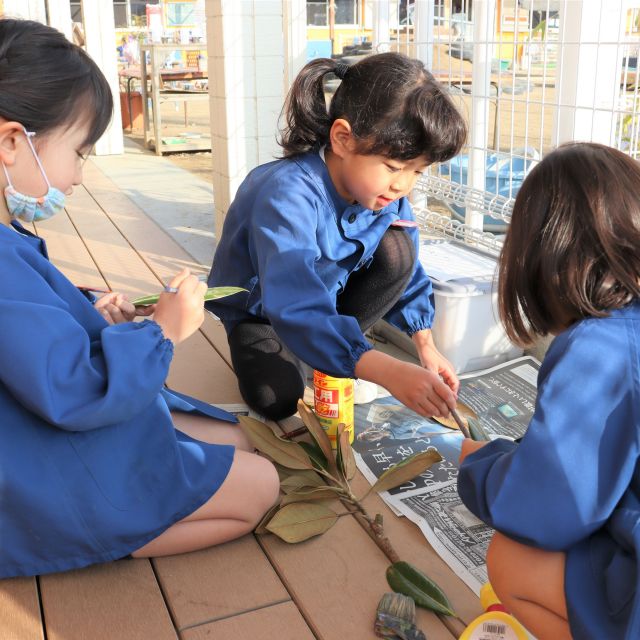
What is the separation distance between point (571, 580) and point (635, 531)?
0.13 metres

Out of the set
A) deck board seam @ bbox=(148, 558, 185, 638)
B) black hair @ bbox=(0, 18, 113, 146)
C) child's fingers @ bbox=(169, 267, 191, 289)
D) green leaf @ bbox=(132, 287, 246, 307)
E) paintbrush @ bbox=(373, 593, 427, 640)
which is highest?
black hair @ bbox=(0, 18, 113, 146)

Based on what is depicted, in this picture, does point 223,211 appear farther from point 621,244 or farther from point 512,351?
point 621,244

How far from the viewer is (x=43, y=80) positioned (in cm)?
123

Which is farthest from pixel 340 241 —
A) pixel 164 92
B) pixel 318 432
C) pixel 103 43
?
pixel 164 92

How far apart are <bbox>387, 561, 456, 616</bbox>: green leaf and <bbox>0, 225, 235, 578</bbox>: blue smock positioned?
1.11 feet

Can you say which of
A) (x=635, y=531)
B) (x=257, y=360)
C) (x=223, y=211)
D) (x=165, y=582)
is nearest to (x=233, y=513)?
(x=165, y=582)

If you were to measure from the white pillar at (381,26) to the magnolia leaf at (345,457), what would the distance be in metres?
1.60

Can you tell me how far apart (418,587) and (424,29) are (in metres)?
1.94

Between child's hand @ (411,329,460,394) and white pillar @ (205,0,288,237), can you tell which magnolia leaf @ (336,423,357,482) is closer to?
child's hand @ (411,329,460,394)

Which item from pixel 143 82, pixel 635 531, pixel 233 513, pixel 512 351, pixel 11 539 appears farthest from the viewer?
pixel 143 82

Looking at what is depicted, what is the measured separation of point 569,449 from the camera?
100 centimetres

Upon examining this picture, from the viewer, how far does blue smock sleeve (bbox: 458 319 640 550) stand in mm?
984

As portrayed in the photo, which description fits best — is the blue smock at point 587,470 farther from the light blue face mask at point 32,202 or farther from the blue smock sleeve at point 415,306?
the blue smock sleeve at point 415,306

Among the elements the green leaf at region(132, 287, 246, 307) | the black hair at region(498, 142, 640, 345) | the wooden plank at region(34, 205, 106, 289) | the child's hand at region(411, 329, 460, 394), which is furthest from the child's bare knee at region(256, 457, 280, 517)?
the wooden plank at region(34, 205, 106, 289)
